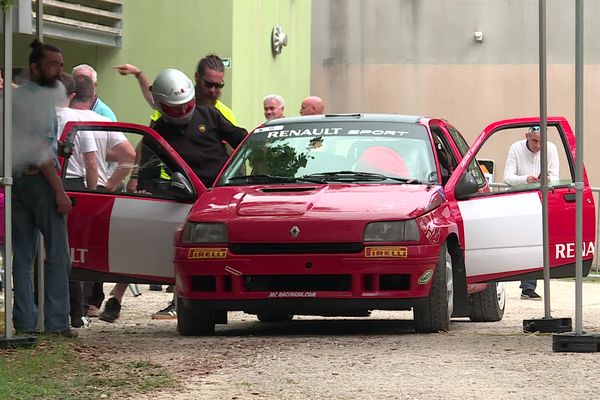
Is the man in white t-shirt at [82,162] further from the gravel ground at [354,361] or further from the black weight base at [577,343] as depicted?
the black weight base at [577,343]

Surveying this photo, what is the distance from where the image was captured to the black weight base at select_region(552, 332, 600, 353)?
953cm

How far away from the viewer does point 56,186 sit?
9969mm

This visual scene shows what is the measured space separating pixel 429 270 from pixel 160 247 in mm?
1982

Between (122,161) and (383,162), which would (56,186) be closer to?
(122,161)

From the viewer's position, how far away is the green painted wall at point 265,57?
75.3 feet

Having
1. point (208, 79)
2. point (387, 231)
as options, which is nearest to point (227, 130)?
point (208, 79)

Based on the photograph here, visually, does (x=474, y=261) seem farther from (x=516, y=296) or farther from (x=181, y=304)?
(x=516, y=296)

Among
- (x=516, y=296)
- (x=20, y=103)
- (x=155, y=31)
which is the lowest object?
(x=516, y=296)

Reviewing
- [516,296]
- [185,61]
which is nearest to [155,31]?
[185,61]

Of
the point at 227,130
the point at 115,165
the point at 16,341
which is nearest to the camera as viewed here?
→ the point at 16,341

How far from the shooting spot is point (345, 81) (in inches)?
1305

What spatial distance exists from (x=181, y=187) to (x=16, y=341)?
204 centimetres

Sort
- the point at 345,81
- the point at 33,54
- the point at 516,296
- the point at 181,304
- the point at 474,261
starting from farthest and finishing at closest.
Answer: the point at 345,81 → the point at 516,296 → the point at 474,261 → the point at 181,304 → the point at 33,54

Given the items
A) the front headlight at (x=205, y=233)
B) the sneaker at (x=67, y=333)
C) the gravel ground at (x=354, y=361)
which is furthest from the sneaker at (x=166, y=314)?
the sneaker at (x=67, y=333)
